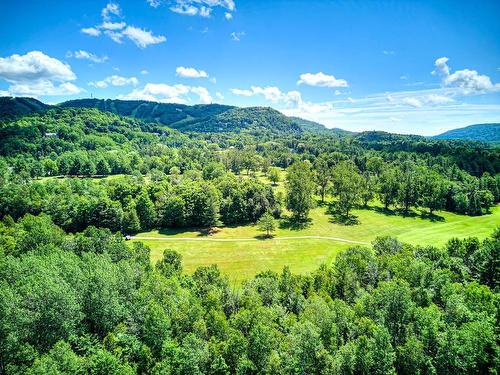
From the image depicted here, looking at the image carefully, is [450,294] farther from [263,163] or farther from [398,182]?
[263,163]

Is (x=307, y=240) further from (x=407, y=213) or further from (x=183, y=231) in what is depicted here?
(x=407, y=213)

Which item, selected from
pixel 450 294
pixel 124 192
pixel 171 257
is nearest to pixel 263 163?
pixel 124 192

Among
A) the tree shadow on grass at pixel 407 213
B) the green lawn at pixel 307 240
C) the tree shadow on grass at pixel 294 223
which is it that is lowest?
the green lawn at pixel 307 240

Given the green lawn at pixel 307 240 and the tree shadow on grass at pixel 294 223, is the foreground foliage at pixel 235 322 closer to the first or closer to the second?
the green lawn at pixel 307 240

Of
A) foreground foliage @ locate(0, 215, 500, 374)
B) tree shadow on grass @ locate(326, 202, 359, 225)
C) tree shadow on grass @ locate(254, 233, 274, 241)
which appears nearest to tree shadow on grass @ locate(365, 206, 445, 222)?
tree shadow on grass @ locate(326, 202, 359, 225)

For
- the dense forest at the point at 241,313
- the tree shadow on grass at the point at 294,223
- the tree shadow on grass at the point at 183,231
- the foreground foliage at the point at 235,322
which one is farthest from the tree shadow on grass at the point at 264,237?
the foreground foliage at the point at 235,322

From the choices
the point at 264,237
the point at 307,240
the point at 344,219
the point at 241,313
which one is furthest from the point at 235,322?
the point at 344,219
